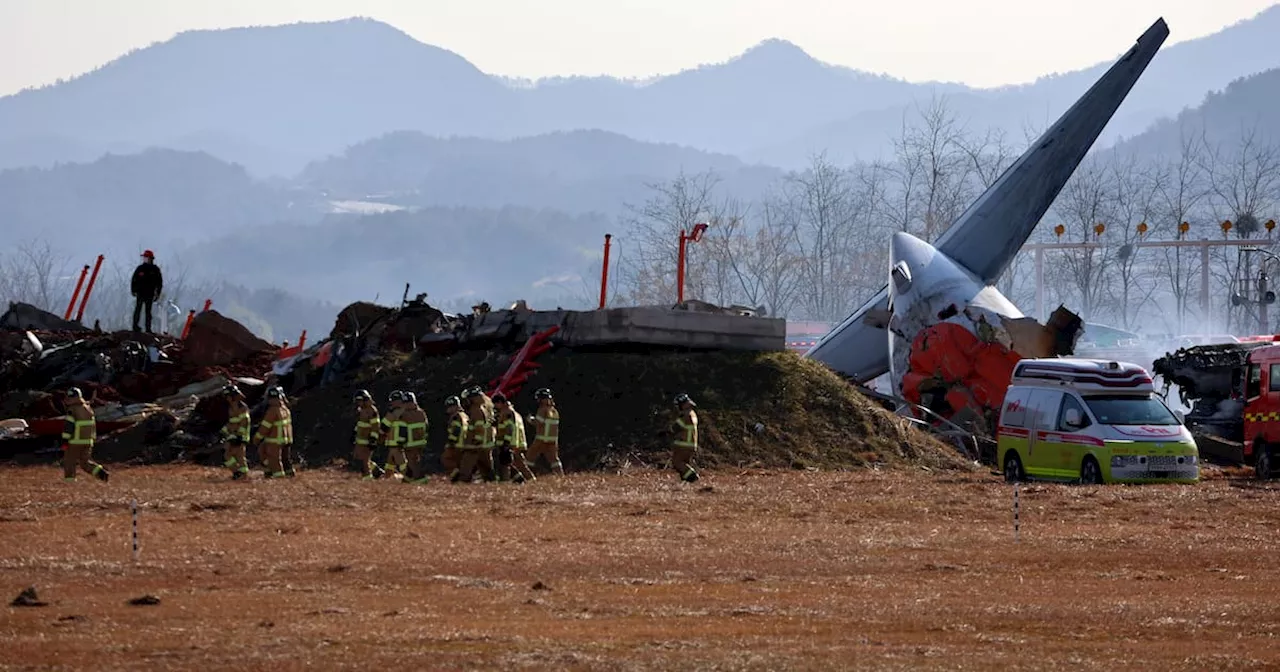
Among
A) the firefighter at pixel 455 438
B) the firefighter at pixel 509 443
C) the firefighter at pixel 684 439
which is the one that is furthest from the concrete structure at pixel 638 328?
the firefighter at pixel 509 443

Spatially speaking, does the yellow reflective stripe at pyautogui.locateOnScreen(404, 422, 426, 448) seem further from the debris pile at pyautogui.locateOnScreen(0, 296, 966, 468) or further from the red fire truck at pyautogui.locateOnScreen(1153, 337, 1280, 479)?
the red fire truck at pyautogui.locateOnScreen(1153, 337, 1280, 479)

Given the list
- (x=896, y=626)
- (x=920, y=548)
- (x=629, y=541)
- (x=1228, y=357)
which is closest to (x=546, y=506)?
(x=629, y=541)

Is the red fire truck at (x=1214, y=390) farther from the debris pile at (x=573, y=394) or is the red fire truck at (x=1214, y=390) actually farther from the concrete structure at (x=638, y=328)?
the concrete structure at (x=638, y=328)

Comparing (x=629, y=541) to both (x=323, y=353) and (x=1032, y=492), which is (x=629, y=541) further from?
(x=323, y=353)

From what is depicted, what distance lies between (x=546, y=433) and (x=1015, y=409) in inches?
315

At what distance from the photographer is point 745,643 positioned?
14.1 m

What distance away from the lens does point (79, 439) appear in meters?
29.4

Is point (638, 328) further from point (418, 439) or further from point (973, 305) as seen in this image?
point (973, 305)

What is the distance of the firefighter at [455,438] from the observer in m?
29.3

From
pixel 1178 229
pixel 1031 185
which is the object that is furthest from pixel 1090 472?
pixel 1178 229

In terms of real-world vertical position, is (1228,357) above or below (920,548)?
above

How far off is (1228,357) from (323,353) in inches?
765

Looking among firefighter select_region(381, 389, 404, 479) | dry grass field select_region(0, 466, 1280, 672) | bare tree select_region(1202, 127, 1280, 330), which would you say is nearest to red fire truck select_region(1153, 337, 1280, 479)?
dry grass field select_region(0, 466, 1280, 672)

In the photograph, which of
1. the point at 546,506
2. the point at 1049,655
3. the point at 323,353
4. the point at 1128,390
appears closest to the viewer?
the point at 1049,655
